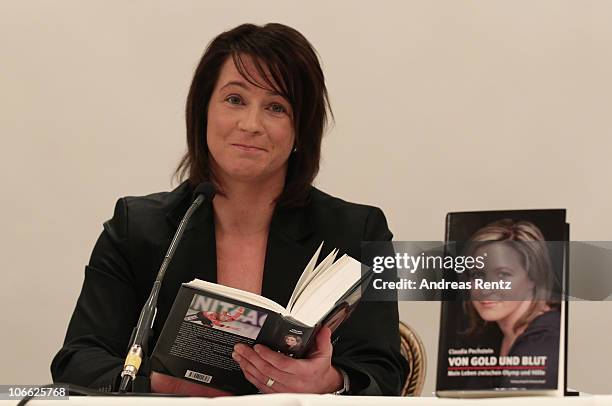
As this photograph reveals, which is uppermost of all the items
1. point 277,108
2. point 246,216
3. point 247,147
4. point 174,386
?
point 277,108

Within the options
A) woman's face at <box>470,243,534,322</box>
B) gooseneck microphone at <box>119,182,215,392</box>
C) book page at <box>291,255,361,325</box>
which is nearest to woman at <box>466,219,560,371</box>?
woman's face at <box>470,243,534,322</box>

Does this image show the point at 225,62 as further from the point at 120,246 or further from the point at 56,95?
the point at 56,95

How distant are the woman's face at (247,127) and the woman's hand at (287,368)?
625mm

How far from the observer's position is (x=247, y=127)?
91.6 inches

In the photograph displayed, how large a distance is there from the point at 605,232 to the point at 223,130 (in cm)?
160

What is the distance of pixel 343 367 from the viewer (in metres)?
2.03

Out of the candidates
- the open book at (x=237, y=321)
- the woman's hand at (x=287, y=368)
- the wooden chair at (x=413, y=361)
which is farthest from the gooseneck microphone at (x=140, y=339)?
the wooden chair at (x=413, y=361)

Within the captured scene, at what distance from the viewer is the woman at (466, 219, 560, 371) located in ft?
4.89

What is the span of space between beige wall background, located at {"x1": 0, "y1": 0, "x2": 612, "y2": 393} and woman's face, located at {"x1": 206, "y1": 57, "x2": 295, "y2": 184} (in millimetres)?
939

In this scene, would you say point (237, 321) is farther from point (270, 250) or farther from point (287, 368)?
point (270, 250)

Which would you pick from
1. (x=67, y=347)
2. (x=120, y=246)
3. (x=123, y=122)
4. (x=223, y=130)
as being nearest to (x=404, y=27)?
(x=123, y=122)

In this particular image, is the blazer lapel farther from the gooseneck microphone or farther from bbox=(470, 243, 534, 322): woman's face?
bbox=(470, 243, 534, 322): woman's face

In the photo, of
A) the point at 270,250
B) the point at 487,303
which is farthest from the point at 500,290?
the point at 270,250

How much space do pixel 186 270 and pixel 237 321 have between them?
0.64 meters
